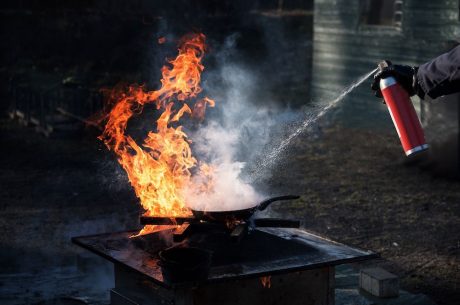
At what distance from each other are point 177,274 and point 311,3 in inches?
1011

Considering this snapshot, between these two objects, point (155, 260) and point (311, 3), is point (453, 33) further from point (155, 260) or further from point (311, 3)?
point (311, 3)

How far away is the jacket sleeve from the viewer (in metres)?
4.05

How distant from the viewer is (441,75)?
412 cm

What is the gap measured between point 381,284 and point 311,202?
3429 millimetres

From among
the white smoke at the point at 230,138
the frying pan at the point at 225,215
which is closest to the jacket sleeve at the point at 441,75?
the frying pan at the point at 225,215

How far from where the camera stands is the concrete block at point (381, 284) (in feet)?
19.5

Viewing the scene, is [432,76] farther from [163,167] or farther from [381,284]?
[381,284]

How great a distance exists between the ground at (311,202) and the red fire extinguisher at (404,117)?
252 centimetres

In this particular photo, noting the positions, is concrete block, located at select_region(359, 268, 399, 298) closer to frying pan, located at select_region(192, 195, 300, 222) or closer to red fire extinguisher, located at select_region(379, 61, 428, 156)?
frying pan, located at select_region(192, 195, 300, 222)

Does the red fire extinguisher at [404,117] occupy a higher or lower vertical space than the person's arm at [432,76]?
lower

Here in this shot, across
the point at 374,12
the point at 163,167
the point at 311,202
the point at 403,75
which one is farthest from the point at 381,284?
the point at 374,12

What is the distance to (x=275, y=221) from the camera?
16.1 ft

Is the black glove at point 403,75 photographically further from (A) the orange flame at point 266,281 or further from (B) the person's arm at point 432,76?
(A) the orange flame at point 266,281

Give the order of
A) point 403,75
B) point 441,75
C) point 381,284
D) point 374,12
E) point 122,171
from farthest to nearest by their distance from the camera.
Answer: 1. point 374,12
2. point 122,171
3. point 381,284
4. point 403,75
5. point 441,75
